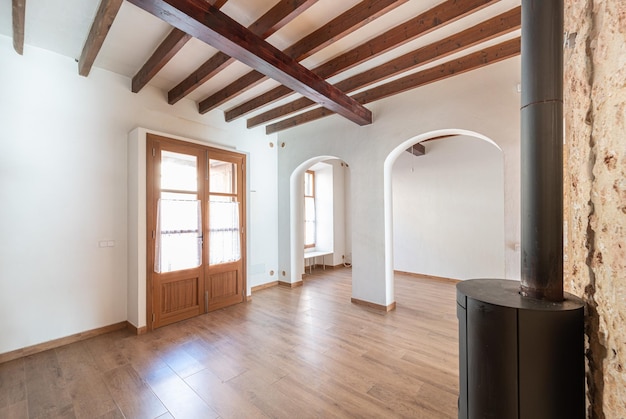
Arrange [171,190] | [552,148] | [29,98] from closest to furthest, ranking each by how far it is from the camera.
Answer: [552,148], [29,98], [171,190]

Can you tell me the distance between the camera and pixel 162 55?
2887 mm

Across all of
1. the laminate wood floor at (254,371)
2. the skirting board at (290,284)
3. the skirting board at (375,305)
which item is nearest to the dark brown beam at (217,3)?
the laminate wood floor at (254,371)

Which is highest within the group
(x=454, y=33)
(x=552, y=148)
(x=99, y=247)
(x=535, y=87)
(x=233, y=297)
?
(x=454, y=33)

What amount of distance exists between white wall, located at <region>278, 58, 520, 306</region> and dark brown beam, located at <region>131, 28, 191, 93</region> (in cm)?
269

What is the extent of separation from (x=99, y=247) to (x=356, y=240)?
3.65 meters

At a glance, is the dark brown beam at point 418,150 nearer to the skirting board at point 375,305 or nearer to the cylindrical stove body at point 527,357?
the skirting board at point 375,305

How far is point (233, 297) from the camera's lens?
4.47 m

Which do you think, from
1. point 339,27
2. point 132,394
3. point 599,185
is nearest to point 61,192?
point 132,394

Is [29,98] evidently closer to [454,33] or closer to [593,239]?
[454,33]

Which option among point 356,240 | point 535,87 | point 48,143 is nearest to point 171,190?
point 48,143

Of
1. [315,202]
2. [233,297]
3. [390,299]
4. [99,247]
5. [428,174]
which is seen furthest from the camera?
[315,202]

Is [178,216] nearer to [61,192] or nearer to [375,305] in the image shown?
[61,192]

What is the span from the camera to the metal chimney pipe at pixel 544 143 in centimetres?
113

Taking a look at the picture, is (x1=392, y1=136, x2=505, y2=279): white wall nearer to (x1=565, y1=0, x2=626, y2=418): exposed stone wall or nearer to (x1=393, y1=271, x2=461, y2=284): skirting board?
(x1=393, y1=271, x2=461, y2=284): skirting board
